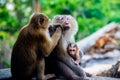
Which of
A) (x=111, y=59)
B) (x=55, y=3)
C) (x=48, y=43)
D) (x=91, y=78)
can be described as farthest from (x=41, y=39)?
(x=55, y=3)

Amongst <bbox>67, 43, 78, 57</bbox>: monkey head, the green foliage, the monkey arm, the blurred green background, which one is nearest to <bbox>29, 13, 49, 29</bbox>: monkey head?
the monkey arm

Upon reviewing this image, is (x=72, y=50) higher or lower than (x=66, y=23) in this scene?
lower

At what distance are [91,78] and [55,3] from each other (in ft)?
40.4

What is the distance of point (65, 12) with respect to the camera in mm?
19047

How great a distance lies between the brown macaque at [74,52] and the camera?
680 cm

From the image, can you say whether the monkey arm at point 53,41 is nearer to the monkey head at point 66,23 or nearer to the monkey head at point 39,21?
the monkey head at point 39,21

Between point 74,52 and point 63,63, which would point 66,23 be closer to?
point 74,52

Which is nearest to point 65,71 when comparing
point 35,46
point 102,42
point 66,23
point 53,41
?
point 53,41

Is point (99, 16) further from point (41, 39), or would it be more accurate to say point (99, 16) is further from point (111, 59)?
point (41, 39)

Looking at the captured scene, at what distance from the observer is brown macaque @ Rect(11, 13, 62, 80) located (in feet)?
19.9

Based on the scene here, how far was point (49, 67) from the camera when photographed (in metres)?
6.61

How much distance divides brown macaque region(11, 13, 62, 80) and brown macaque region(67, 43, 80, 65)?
59cm

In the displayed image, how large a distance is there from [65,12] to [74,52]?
12303 mm

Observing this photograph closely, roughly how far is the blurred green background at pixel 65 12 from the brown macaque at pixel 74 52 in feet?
33.7
